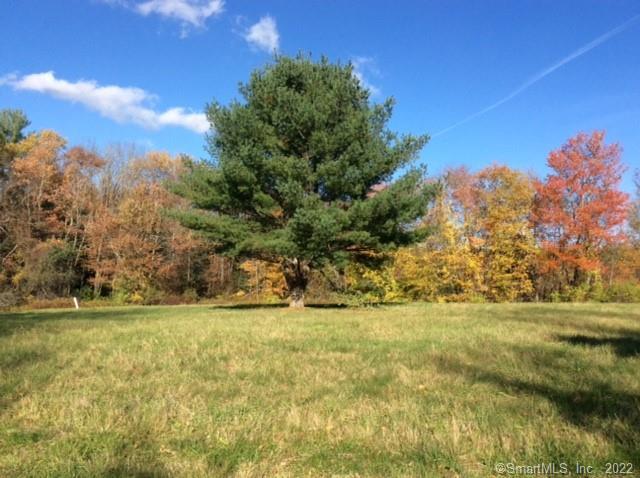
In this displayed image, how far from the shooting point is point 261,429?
4055 millimetres

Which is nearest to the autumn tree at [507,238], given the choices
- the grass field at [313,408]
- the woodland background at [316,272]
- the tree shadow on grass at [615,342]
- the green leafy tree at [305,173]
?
the woodland background at [316,272]

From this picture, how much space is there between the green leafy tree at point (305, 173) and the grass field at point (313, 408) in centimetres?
975

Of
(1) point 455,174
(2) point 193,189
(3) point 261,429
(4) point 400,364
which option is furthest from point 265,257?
(1) point 455,174

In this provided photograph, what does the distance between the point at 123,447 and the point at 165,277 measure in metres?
39.2

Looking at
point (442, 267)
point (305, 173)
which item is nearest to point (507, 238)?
point (442, 267)

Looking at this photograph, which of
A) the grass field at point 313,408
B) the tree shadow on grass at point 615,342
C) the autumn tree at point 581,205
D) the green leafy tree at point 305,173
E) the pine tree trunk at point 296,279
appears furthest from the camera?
the autumn tree at point 581,205

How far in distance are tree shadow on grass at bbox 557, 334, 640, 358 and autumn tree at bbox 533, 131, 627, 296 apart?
84.6 ft

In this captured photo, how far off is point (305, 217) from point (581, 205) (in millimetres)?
24928

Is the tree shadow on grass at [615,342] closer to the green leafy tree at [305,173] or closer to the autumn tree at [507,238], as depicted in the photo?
the green leafy tree at [305,173]

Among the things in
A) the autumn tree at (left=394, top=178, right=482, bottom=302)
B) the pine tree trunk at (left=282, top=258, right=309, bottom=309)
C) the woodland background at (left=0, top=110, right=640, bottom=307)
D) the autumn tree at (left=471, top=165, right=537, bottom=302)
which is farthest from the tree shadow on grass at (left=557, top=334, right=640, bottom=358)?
the autumn tree at (left=471, top=165, right=537, bottom=302)

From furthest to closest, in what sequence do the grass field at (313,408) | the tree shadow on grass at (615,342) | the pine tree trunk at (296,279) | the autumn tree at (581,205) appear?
the autumn tree at (581,205), the pine tree trunk at (296,279), the tree shadow on grass at (615,342), the grass field at (313,408)

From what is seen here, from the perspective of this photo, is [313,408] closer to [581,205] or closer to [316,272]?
[316,272]

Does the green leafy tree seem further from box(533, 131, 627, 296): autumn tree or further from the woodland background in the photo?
box(533, 131, 627, 296): autumn tree

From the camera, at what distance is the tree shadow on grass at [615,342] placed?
7.93 m
